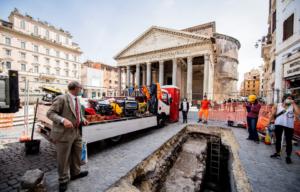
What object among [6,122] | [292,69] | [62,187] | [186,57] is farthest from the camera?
[186,57]

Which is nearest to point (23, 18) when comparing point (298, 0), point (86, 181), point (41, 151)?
point (41, 151)

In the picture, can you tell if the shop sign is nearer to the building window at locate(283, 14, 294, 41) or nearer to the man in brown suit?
the building window at locate(283, 14, 294, 41)

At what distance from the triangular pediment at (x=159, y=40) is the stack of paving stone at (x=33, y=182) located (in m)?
22.8

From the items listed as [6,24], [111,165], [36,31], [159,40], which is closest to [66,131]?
[111,165]

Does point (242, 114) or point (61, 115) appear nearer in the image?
point (61, 115)

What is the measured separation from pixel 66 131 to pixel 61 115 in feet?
1.08

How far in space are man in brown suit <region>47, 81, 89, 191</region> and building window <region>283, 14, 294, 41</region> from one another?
12.4 m

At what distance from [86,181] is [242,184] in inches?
137

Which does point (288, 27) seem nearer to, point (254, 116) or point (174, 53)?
point (254, 116)

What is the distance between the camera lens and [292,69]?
8.03 m

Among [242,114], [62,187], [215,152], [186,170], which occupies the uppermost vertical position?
[242,114]

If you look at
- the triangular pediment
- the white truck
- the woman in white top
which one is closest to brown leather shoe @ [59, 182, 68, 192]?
the white truck

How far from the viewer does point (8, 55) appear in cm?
2703

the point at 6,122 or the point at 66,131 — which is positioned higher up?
the point at 66,131
